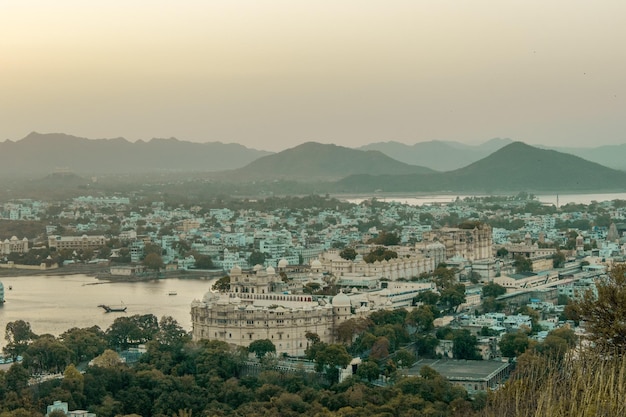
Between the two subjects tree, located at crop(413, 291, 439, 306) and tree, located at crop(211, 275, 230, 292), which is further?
tree, located at crop(211, 275, 230, 292)

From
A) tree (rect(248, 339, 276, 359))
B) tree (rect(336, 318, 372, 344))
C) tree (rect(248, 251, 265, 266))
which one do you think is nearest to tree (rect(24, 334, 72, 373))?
tree (rect(248, 339, 276, 359))

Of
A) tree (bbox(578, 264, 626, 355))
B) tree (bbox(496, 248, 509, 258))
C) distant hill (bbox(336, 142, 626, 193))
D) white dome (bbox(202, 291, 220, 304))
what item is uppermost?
distant hill (bbox(336, 142, 626, 193))

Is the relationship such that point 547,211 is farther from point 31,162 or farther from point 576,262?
point 31,162

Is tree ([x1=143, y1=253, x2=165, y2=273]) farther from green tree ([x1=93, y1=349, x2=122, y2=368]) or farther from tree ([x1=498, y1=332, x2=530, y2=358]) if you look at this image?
tree ([x1=498, y1=332, x2=530, y2=358])

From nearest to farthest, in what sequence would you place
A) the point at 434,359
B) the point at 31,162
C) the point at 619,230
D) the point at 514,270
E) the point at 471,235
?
the point at 434,359, the point at 514,270, the point at 471,235, the point at 619,230, the point at 31,162

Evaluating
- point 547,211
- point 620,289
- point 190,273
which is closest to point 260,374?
point 620,289

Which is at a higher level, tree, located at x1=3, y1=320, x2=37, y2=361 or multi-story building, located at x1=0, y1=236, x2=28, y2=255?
multi-story building, located at x1=0, y1=236, x2=28, y2=255

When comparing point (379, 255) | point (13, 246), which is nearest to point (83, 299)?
point (379, 255)

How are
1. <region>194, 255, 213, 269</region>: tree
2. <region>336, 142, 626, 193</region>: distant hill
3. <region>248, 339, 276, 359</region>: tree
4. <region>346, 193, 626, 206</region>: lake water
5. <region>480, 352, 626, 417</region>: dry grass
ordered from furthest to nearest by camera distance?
<region>336, 142, 626, 193</region>: distant hill, <region>346, 193, 626, 206</region>: lake water, <region>194, 255, 213, 269</region>: tree, <region>248, 339, 276, 359</region>: tree, <region>480, 352, 626, 417</region>: dry grass

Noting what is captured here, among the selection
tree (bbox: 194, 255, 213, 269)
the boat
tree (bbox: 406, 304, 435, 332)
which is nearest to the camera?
tree (bbox: 406, 304, 435, 332)
